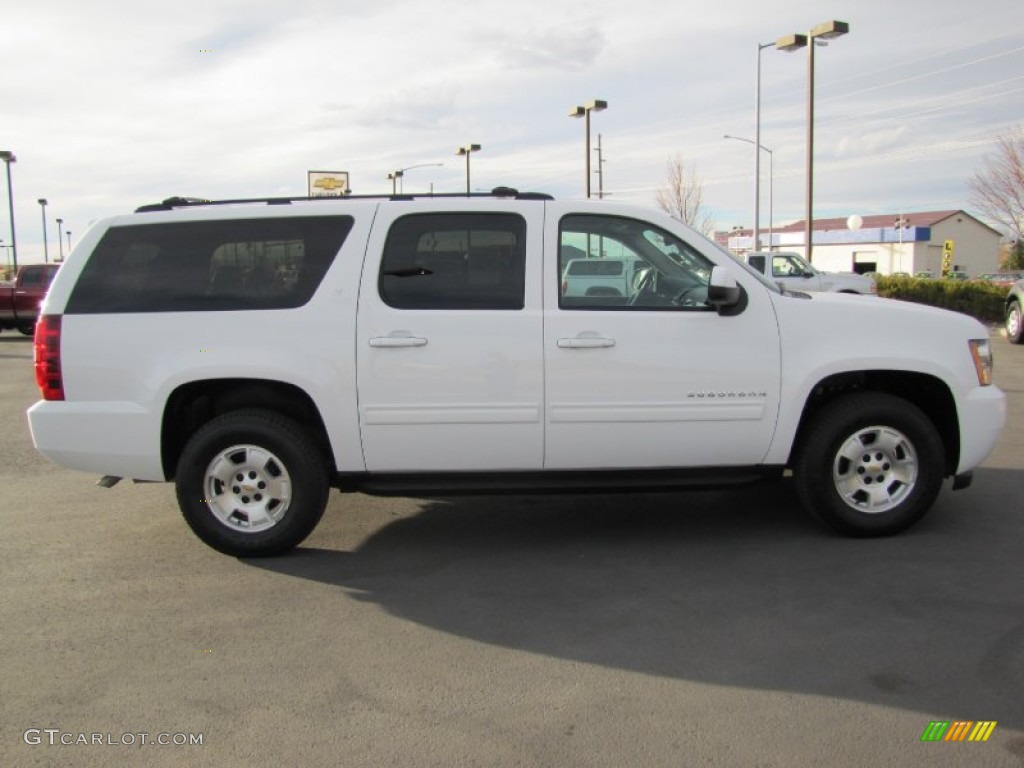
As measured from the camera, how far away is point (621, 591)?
459 cm

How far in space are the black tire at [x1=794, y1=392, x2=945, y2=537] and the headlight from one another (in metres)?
0.42

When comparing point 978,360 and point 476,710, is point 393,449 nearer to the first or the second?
point 476,710

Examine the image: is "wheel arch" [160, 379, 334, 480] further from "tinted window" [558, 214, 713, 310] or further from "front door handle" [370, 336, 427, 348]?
"tinted window" [558, 214, 713, 310]

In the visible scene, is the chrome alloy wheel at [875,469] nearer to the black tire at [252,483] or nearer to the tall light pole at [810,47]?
the black tire at [252,483]

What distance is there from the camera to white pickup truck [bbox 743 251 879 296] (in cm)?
2227

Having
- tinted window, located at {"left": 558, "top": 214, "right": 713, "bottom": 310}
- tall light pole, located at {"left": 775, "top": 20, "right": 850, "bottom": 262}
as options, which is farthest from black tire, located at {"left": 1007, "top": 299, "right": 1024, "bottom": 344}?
tinted window, located at {"left": 558, "top": 214, "right": 713, "bottom": 310}

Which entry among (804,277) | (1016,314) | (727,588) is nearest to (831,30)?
(804,277)

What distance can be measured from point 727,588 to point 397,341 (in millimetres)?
2166

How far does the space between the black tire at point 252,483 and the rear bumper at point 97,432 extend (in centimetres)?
23

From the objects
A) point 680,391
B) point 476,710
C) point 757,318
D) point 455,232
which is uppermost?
point 455,232

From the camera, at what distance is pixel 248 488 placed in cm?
509

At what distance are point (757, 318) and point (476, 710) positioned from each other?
277 cm

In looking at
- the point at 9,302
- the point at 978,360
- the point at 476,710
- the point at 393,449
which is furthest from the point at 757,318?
the point at 9,302

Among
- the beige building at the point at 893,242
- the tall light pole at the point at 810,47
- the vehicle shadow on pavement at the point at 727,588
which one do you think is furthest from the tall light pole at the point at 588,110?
the beige building at the point at 893,242
